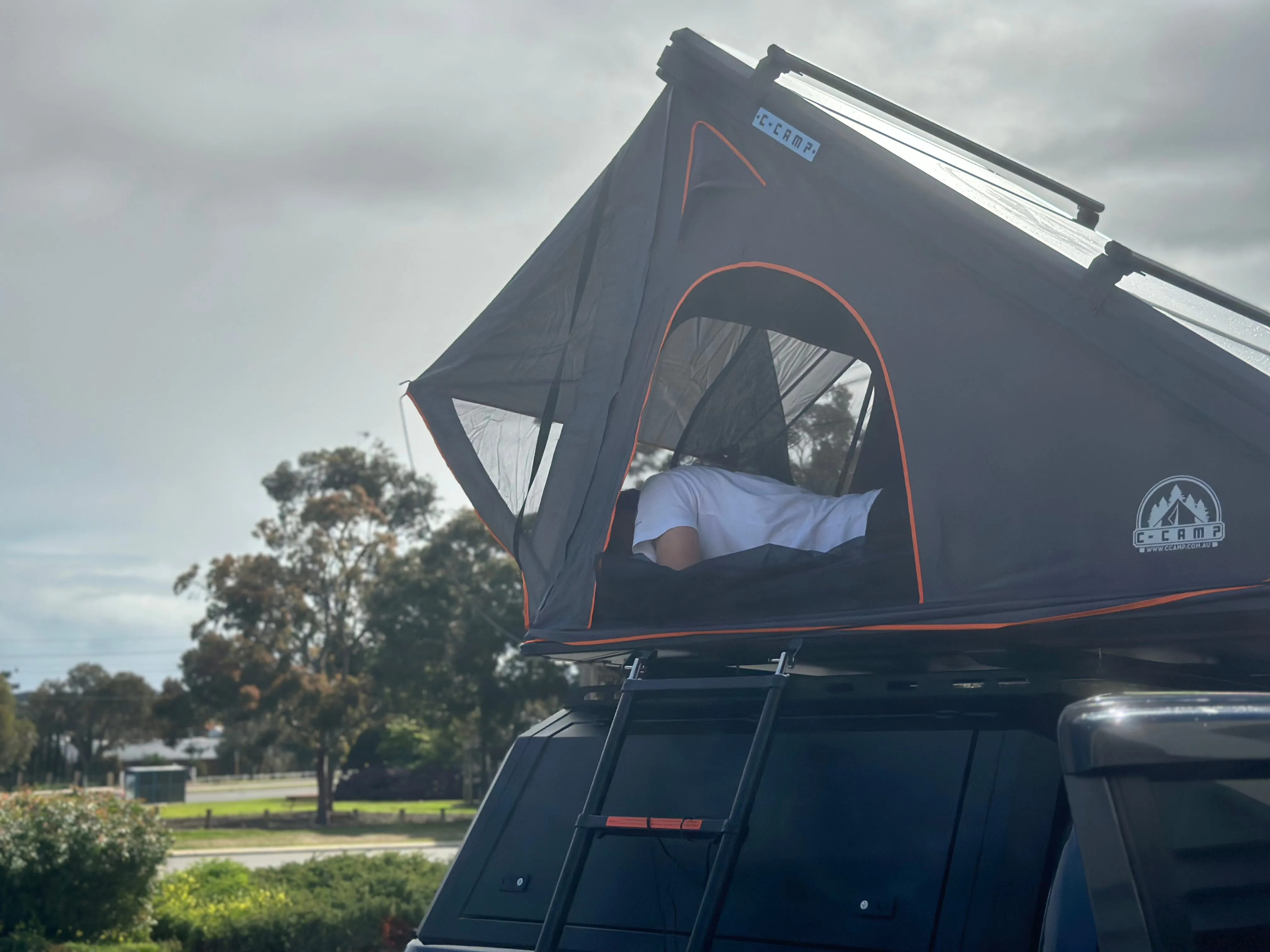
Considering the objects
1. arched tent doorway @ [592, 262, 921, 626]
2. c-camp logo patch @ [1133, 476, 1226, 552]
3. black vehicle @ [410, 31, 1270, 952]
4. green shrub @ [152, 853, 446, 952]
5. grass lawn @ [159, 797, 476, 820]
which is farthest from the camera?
grass lawn @ [159, 797, 476, 820]

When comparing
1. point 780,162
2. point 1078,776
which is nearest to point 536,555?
point 780,162

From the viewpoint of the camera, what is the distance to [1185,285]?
309 cm

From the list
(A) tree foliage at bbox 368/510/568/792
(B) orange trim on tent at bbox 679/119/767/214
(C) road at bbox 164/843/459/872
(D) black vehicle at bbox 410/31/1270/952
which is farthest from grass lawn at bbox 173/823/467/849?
(B) orange trim on tent at bbox 679/119/767/214

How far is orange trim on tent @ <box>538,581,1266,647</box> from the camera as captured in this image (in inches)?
102

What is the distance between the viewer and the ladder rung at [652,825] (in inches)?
91.0

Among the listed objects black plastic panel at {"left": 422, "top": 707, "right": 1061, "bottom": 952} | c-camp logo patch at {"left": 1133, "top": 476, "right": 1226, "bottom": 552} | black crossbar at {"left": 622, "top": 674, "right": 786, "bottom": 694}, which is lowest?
black plastic panel at {"left": 422, "top": 707, "right": 1061, "bottom": 952}

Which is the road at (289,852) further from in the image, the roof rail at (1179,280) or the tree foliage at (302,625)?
the roof rail at (1179,280)

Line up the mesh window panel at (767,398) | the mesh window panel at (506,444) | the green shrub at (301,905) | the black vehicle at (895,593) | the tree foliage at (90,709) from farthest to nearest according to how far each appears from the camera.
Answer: the tree foliage at (90,709) < the green shrub at (301,905) < the mesh window panel at (767,398) < the mesh window panel at (506,444) < the black vehicle at (895,593)

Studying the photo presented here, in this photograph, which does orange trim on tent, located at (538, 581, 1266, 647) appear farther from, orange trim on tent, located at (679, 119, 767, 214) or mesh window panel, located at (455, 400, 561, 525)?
orange trim on tent, located at (679, 119, 767, 214)

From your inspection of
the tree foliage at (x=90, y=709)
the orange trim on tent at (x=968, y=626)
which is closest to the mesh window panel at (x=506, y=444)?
the orange trim on tent at (x=968, y=626)

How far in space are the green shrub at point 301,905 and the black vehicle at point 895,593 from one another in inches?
242

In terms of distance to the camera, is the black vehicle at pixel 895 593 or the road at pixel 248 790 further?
the road at pixel 248 790

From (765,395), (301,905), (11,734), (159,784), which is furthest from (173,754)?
(765,395)

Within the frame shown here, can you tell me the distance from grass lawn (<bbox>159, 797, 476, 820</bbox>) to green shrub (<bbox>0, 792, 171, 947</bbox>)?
22.8 m
